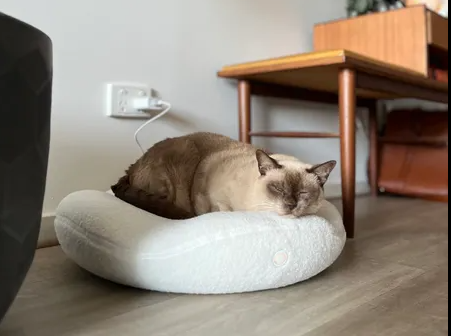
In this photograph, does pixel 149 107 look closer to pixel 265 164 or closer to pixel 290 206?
pixel 265 164

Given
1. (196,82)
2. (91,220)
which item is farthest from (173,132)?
(91,220)

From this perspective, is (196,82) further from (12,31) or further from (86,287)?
(12,31)

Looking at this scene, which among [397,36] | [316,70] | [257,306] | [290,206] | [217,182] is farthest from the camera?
[397,36]

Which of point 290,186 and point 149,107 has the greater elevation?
point 149,107

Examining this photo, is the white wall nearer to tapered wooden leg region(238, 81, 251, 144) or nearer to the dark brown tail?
tapered wooden leg region(238, 81, 251, 144)

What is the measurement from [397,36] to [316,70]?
56 cm

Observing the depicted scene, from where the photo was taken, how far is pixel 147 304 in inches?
35.1

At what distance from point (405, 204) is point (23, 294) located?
1816mm

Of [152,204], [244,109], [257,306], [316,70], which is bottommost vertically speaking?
[257,306]

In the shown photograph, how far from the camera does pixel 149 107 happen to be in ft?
5.11

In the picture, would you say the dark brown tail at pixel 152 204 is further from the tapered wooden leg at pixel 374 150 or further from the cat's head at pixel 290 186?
the tapered wooden leg at pixel 374 150

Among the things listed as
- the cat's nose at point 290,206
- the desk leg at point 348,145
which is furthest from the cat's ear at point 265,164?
the desk leg at point 348,145

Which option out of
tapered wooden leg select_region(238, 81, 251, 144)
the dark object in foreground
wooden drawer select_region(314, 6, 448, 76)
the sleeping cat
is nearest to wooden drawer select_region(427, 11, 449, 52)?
wooden drawer select_region(314, 6, 448, 76)

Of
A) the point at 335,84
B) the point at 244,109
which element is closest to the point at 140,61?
the point at 244,109
